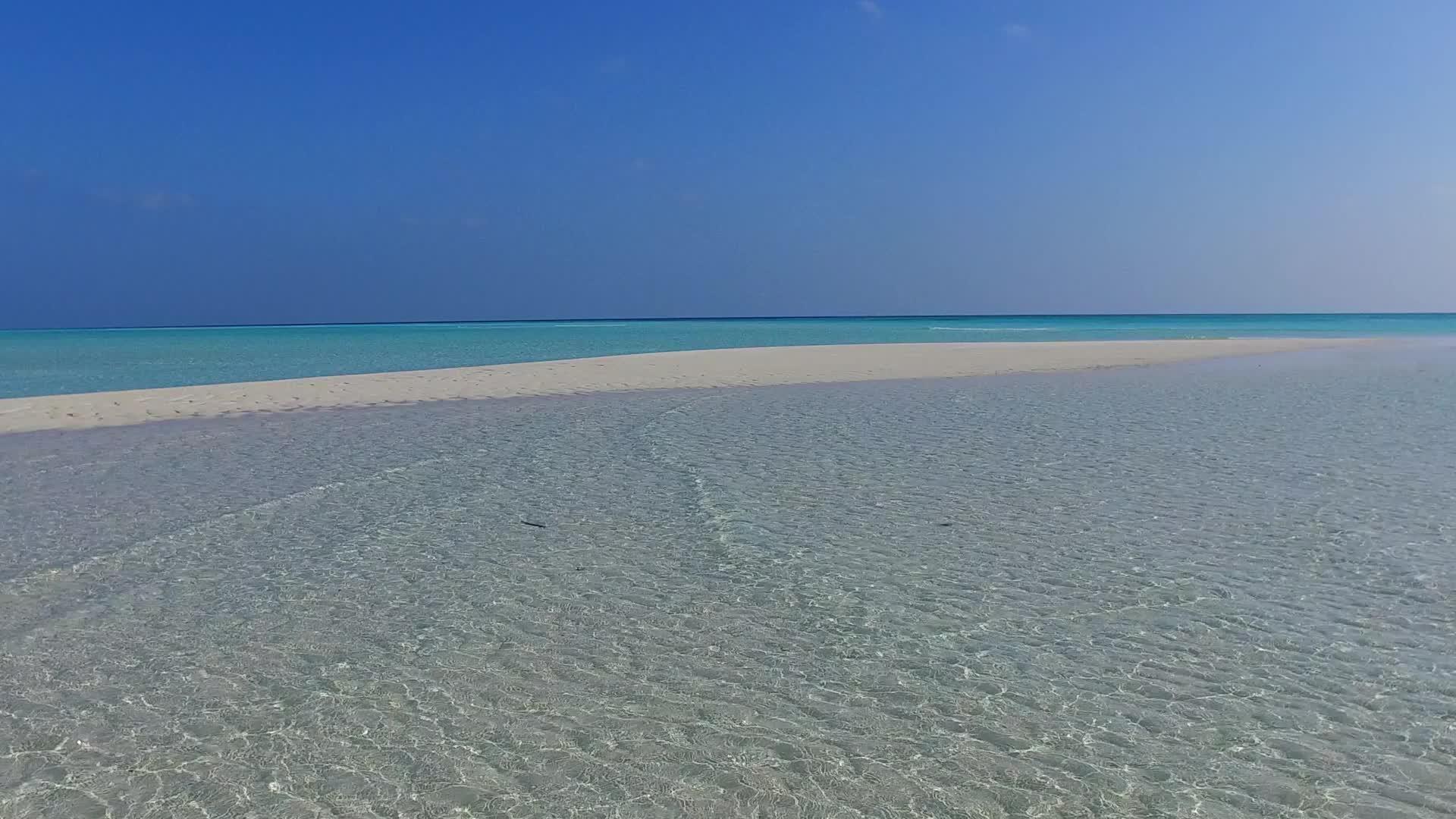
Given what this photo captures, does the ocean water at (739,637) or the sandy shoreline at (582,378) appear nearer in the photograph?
the ocean water at (739,637)

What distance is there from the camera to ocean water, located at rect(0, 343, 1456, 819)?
3.94m

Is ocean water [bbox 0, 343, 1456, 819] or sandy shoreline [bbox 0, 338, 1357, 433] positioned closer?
ocean water [bbox 0, 343, 1456, 819]

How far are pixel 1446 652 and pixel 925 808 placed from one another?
341 centimetres

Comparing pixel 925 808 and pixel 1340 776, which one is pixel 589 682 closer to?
pixel 925 808

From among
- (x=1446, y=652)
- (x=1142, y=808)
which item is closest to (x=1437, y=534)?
(x=1446, y=652)

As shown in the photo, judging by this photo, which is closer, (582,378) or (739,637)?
(739,637)

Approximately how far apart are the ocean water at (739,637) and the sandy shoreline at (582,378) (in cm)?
766

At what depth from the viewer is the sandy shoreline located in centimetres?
1881

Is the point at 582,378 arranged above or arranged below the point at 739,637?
below

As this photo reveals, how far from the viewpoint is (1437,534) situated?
7.59 metres

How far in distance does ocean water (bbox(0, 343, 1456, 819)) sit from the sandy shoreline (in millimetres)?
7657

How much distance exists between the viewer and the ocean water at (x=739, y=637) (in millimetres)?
3943

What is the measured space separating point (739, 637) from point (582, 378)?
20.9 meters

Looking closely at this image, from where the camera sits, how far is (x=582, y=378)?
25969 mm
